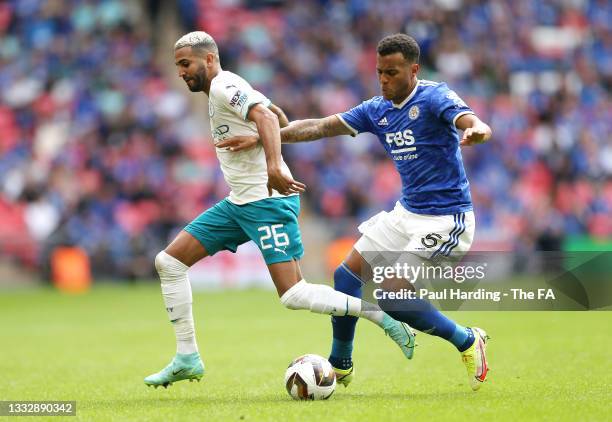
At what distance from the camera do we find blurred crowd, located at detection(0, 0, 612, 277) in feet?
71.6

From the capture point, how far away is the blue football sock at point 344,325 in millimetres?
8297

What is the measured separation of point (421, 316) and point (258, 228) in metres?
1.33

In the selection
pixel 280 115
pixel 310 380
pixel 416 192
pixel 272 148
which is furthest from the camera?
pixel 280 115

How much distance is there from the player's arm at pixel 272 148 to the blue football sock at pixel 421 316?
1075 mm

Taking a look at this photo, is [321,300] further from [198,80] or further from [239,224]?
[198,80]

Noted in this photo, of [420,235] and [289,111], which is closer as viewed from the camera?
[420,235]

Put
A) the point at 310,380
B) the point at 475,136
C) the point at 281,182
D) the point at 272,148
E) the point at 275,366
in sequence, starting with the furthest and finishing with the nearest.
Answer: the point at 275,366 < the point at 310,380 < the point at 272,148 < the point at 281,182 < the point at 475,136

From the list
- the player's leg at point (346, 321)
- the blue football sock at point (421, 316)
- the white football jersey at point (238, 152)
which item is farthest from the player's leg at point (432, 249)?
the white football jersey at point (238, 152)

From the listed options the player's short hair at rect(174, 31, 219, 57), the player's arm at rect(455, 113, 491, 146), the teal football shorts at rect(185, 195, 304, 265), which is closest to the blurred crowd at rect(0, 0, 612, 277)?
the teal football shorts at rect(185, 195, 304, 265)

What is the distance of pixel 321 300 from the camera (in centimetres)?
775

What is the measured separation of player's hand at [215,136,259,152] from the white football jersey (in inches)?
2.8

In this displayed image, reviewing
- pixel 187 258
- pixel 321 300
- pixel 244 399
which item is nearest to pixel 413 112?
pixel 321 300

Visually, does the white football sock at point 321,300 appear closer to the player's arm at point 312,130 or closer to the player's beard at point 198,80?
the player's arm at point 312,130

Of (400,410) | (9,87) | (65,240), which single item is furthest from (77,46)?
(400,410)
